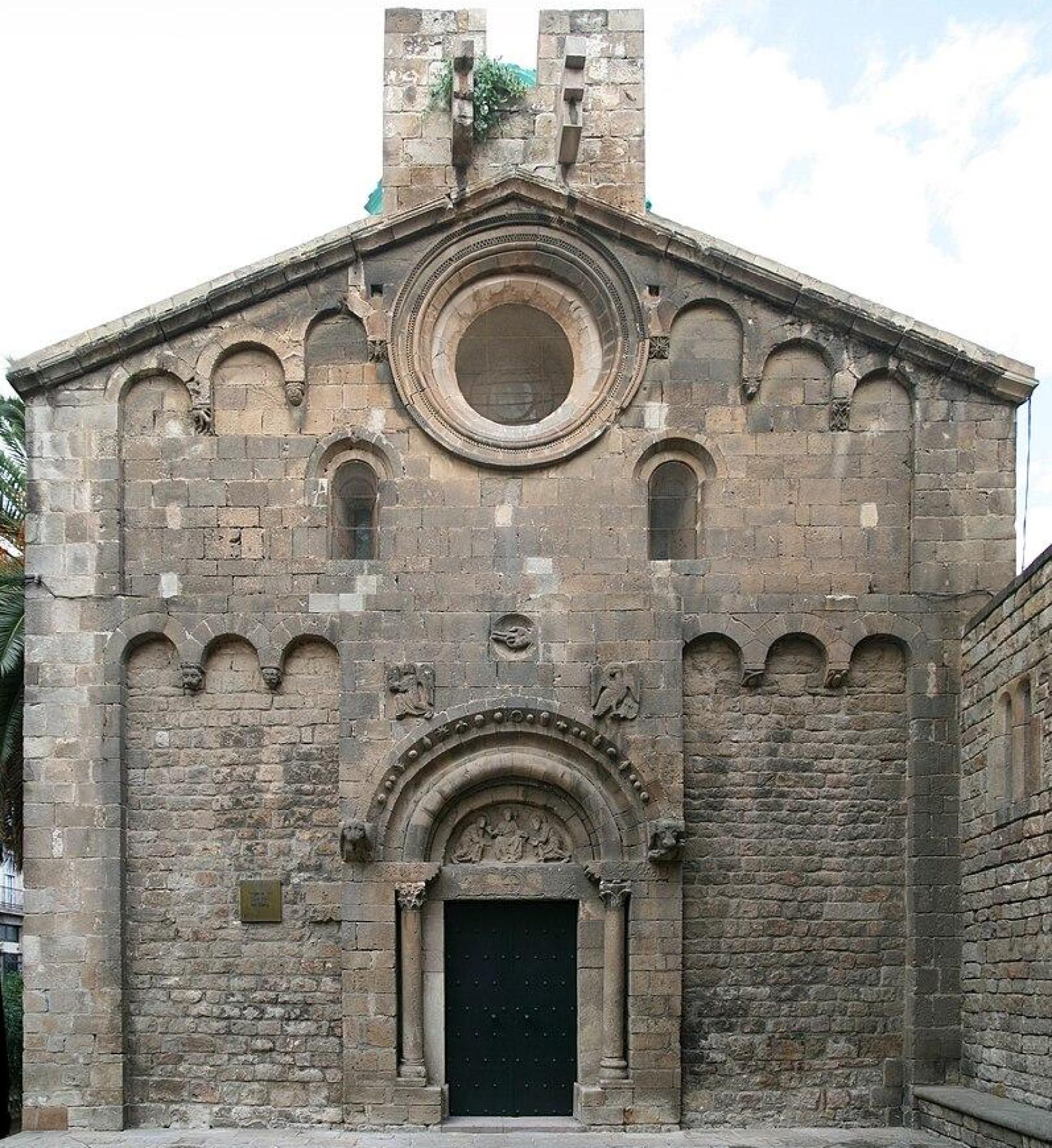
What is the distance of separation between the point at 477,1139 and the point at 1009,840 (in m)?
5.45

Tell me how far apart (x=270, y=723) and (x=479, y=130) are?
655 cm

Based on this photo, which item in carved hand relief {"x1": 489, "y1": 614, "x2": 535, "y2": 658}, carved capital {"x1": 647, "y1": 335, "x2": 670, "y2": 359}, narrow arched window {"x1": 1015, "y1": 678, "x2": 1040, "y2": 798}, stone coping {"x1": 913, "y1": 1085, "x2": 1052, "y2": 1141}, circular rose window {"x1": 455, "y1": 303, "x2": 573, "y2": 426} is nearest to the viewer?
stone coping {"x1": 913, "y1": 1085, "x2": 1052, "y2": 1141}

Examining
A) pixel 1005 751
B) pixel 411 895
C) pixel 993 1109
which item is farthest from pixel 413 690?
pixel 993 1109

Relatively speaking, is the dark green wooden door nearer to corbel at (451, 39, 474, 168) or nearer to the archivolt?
the archivolt

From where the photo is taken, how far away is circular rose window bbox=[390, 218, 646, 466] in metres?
14.0

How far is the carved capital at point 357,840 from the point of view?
1323 cm

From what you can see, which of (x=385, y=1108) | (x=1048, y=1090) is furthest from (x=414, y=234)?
(x=1048, y=1090)

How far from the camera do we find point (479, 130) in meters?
14.9

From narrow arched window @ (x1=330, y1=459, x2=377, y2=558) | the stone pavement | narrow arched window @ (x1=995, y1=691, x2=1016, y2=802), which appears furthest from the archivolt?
narrow arched window @ (x1=995, y1=691, x2=1016, y2=802)

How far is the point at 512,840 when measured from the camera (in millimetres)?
13789

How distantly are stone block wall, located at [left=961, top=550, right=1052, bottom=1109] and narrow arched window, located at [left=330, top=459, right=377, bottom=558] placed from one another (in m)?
5.97

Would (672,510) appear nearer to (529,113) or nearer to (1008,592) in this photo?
(1008,592)

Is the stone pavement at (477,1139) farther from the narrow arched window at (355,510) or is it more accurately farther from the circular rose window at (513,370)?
the circular rose window at (513,370)

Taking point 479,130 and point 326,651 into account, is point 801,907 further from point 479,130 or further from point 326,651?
point 479,130
